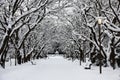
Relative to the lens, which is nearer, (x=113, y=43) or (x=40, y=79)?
(x=40, y=79)

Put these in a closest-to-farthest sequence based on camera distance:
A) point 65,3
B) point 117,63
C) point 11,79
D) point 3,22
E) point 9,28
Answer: point 11,79
point 9,28
point 65,3
point 3,22
point 117,63

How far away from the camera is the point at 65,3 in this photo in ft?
69.9

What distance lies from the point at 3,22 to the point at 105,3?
469 inches

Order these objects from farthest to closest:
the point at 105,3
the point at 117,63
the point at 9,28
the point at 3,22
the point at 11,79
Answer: the point at 105,3 → the point at 117,63 → the point at 3,22 → the point at 9,28 → the point at 11,79

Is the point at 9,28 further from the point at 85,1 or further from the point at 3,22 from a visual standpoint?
the point at 85,1

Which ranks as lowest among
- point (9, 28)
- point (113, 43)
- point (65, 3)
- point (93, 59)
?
point (93, 59)

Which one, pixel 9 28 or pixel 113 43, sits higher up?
pixel 9 28

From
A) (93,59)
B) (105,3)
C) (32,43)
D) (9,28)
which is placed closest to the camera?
(9,28)

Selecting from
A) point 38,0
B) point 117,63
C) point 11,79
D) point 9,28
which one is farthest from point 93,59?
point 11,79

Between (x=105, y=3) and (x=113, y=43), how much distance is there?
6.17 m

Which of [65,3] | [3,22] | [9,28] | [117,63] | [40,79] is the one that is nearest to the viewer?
[40,79]

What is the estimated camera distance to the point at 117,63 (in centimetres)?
2495

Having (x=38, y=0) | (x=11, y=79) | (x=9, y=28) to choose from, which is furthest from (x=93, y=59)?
(x=11, y=79)

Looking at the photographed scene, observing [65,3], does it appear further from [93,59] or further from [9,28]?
[93,59]
